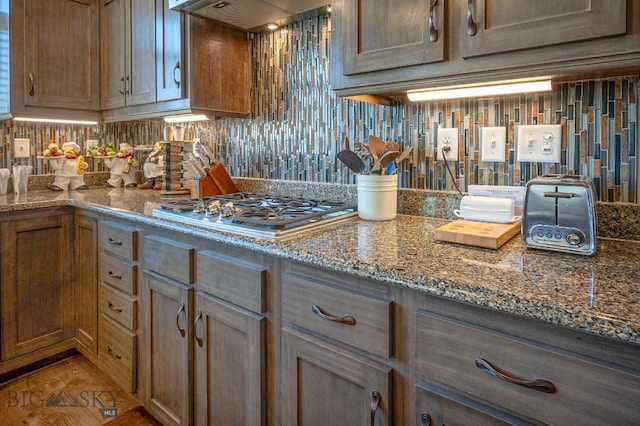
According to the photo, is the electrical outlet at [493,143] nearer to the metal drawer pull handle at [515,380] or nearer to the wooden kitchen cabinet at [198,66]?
the metal drawer pull handle at [515,380]

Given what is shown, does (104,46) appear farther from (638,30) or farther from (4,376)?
(638,30)

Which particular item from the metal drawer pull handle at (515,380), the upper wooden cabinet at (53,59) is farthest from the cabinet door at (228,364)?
the upper wooden cabinet at (53,59)

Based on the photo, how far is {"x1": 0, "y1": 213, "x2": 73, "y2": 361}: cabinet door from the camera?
2.04 m

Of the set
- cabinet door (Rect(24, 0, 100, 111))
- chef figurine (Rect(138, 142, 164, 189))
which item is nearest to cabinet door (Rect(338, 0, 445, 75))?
chef figurine (Rect(138, 142, 164, 189))

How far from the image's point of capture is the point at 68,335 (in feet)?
7.38

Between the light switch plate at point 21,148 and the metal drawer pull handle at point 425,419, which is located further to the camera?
the light switch plate at point 21,148

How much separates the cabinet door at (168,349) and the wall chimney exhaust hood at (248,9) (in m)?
1.17

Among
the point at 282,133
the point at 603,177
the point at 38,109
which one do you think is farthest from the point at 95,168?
the point at 603,177

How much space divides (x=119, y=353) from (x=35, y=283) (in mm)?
683

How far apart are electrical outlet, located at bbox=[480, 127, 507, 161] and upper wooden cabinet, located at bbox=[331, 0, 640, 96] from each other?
29 centimetres

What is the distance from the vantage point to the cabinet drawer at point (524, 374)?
2.14 ft

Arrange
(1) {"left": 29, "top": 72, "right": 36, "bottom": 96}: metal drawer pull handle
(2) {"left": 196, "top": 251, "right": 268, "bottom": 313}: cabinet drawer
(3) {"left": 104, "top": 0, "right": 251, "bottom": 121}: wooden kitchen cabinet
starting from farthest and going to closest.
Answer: (1) {"left": 29, "top": 72, "right": 36, "bottom": 96}: metal drawer pull handle < (3) {"left": 104, "top": 0, "right": 251, "bottom": 121}: wooden kitchen cabinet < (2) {"left": 196, "top": 251, "right": 268, "bottom": 313}: cabinet drawer

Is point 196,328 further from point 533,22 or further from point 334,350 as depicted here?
point 533,22

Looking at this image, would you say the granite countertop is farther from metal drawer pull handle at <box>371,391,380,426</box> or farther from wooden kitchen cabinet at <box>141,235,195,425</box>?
metal drawer pull handle at <box>371,391,380,426</box>
